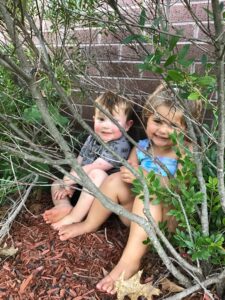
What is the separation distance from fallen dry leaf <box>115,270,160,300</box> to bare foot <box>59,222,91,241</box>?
0.54m

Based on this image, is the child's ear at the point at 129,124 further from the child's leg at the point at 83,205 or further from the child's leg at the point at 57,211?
the child's leg at the point at 57,211

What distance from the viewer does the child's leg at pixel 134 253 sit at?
178 centimetres

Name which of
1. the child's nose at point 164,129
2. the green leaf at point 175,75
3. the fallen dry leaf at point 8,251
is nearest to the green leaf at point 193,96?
the green leaf at point 175,75

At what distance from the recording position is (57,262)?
6.36 ft

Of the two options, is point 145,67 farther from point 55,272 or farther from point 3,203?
point 3,203

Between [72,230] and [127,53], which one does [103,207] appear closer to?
[72,230]

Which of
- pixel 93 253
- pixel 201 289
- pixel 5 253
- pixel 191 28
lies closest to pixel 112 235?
pixel 93 253

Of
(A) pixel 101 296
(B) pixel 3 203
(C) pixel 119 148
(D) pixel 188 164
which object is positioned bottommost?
(A) pixel 101 296

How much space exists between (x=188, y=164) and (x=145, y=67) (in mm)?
601

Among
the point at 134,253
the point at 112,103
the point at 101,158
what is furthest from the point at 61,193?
the point at 134,253

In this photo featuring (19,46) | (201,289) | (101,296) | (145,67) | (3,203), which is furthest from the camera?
(3,203)

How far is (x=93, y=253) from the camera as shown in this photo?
2023mm

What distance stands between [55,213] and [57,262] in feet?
1.31

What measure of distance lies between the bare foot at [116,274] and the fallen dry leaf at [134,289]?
0.37 feet
